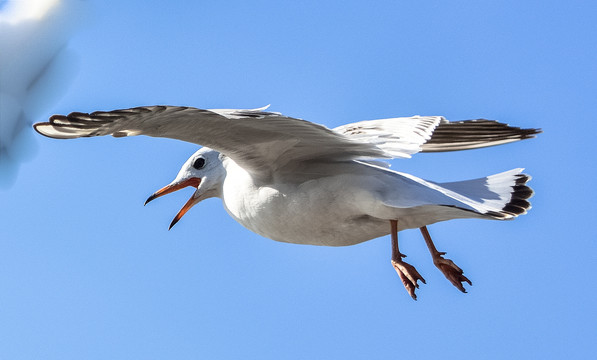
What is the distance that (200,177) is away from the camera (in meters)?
7.39

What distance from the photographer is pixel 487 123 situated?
7.44m

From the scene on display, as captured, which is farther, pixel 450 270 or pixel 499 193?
pixel 450 270

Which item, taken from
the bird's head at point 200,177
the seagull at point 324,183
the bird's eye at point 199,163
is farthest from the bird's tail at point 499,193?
the bird's eye at point 199,163

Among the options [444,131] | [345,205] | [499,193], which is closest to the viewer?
[345,205]

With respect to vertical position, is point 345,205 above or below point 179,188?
below

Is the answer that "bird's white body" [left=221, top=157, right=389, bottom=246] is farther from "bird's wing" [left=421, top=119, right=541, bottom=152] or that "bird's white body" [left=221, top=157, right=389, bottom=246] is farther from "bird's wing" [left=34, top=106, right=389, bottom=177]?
"bird's wing" [left=421, top=119, right=541, bottom=152]

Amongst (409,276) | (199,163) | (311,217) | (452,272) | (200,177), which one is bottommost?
(409,276)

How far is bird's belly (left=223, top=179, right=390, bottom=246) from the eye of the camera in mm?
6297

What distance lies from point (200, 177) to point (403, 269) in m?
1.89

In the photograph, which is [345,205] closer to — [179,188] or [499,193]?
[499,193]

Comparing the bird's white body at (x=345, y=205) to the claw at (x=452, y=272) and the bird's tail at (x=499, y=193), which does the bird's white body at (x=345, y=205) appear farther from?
the claw at (x=452, y=272)

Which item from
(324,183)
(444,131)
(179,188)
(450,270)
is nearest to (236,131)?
(324,183)

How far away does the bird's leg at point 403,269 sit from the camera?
6.15 metres

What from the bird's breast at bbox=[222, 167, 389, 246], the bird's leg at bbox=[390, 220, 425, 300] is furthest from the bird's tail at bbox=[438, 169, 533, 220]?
the bird's breast at bbox=[222, 167, 389, 246]
